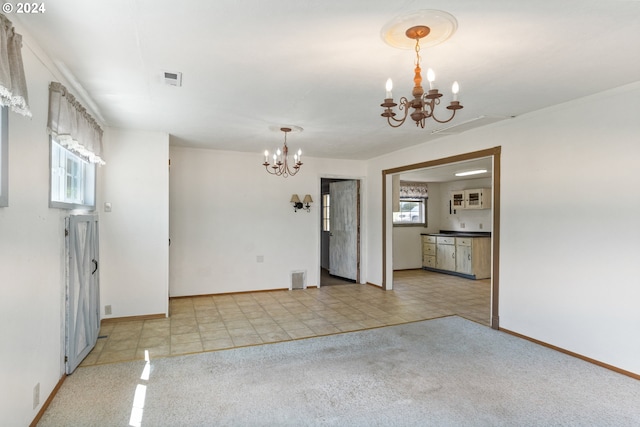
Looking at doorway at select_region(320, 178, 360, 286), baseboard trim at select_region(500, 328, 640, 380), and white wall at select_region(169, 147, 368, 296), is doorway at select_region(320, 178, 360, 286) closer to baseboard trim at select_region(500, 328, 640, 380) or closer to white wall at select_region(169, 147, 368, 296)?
white wall at select_region(169, 147, 368, 296)

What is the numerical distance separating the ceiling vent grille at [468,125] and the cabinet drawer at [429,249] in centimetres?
437

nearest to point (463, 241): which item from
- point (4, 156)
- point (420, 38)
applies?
point (420, 38)

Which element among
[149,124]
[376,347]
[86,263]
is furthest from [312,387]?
[149,124]

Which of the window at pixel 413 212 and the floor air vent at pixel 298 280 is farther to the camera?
the window at pixel 413 212

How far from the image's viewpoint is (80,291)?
3078mm

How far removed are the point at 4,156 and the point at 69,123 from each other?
3.08 feet

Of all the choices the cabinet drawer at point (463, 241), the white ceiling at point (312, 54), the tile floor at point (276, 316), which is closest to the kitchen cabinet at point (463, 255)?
the cabinet drawer at point (463, 241)

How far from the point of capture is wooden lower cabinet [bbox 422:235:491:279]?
7.32m

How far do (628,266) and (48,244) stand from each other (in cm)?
457

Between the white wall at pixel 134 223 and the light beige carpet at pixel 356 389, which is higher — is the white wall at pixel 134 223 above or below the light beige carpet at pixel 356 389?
above

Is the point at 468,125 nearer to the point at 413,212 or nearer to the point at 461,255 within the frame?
the point at 461,255

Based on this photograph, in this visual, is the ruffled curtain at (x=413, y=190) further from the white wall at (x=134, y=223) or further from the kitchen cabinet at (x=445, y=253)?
the white wall at (x=134, y=223)

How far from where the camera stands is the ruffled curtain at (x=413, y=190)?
27.9 feet

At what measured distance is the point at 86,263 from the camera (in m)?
3.25
